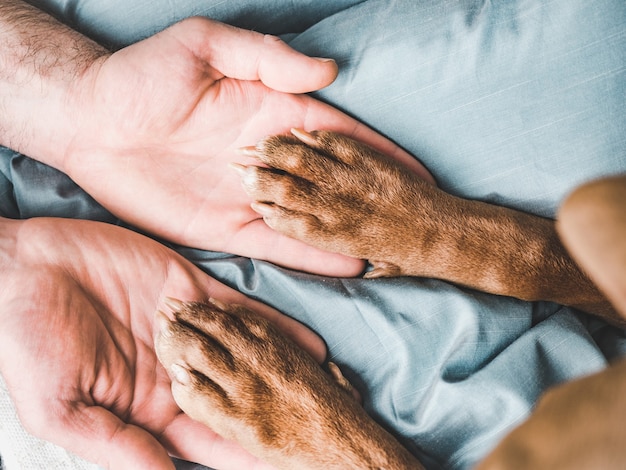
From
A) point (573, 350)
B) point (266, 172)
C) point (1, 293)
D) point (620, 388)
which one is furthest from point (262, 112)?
point (620, 388)

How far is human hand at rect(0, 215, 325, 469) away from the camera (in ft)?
3.58

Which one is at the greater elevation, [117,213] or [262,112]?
[262,112]

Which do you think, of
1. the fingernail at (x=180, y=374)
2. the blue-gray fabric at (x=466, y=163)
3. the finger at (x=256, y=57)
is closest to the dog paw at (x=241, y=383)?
the fingernail at (x=180, y=374)

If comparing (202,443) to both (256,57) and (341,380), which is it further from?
(256,57)

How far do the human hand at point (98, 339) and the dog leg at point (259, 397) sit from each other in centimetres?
13

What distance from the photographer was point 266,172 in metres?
1.17

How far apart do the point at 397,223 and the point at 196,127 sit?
1.69 feet

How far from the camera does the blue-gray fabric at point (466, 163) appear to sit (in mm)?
1259

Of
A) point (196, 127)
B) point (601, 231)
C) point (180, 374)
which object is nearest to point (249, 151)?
point (196, 127)

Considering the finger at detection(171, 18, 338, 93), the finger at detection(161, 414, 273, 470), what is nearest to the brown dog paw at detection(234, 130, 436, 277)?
the finger at detection(171, 18, 338, 93)

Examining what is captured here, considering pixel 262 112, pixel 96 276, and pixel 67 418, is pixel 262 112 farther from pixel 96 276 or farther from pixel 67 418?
pixel 67 418

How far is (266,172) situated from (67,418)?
0.61 metres

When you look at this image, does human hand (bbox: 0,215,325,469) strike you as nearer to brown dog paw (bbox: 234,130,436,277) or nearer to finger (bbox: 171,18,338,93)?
brown dog paw (bbox: 234,130,436,277)

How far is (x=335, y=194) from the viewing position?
3.85ft
